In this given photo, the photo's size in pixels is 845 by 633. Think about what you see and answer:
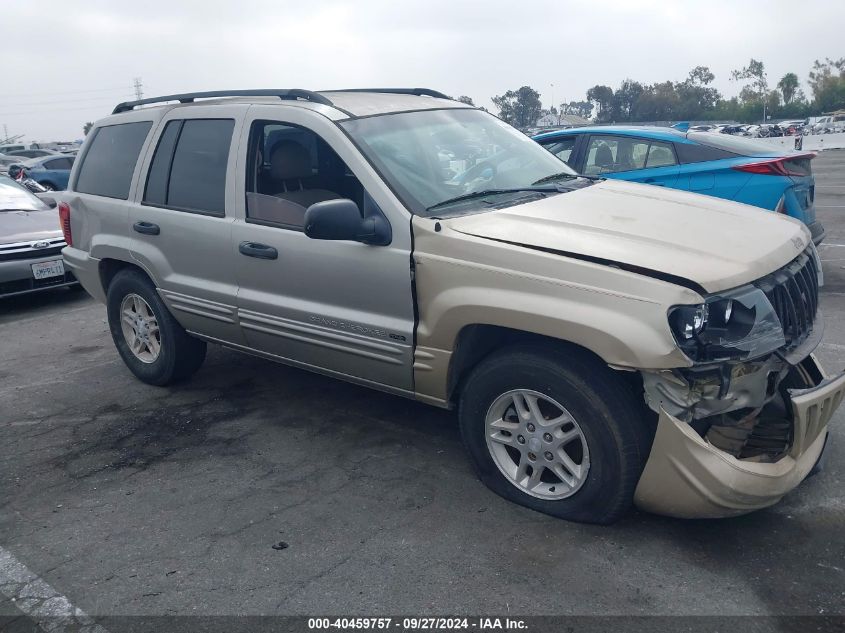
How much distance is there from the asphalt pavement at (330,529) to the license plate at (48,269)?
320 centimetres

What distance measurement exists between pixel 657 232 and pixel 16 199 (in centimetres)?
832

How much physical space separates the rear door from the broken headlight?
2.65 meters

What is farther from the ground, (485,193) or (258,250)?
(485,193)

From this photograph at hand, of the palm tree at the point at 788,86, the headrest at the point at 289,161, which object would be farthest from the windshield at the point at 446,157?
the palm tree at the point at 788,86

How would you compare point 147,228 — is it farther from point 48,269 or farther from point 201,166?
point 48,269

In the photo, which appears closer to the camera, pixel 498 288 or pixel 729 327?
pixel 729 327

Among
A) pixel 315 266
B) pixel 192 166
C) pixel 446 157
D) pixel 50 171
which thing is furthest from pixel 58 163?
pixel 446 157

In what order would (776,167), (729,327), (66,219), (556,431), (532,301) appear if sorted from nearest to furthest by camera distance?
(729,327)
(532,301)
(556,431)
(66,219)
(776,167)

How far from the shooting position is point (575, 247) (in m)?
3.28

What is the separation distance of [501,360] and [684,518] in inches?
40.4

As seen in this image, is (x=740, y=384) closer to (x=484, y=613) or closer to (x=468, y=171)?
(x=484, y=613)

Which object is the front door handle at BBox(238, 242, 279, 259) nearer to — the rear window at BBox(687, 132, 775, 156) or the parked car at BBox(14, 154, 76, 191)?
the rear window at BBox(687, 132, 775, 156)

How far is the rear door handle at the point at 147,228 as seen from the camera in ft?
16.4

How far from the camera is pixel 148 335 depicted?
18.0ft
